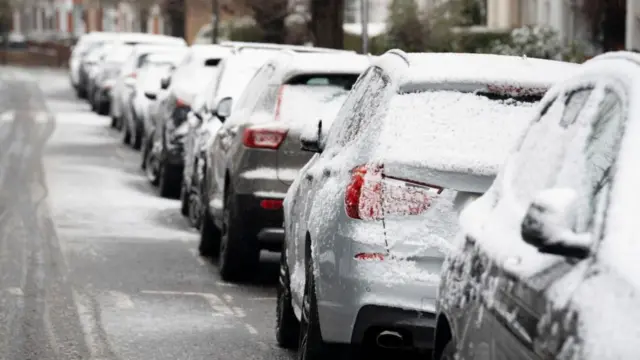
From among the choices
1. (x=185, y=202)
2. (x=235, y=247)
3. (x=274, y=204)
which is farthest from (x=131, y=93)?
(x=274, y=204)

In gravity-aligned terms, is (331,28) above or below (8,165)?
above

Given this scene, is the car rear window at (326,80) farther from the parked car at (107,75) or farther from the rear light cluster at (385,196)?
the parked car at (107,75)

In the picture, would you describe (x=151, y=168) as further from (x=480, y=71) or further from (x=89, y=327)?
(x=480, y=71)

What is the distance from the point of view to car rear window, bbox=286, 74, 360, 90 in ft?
39.6

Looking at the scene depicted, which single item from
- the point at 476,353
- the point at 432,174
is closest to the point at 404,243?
the point at 432,174

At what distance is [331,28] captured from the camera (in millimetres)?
28625

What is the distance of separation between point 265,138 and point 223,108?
2688 millimetres

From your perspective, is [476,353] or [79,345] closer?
[476,353]

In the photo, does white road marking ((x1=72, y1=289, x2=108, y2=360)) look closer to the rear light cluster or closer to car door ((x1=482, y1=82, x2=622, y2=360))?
the rear light cluster

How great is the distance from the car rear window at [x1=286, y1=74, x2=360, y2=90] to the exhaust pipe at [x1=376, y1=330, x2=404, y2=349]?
175 inches

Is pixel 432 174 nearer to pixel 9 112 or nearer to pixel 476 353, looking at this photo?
pixel 476 353

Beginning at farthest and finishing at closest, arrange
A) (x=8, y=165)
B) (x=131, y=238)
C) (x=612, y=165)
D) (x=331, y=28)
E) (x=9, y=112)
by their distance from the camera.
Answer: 1. (x=9, y=112)
2. (x=331, y=28)
3. (x=8, y=165)
4. (x=131, y=238)
5. (x=612, y=165)

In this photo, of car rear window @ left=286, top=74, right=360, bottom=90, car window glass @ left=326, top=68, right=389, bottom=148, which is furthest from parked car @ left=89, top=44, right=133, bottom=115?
car window glass @ left=326, top=68, right=389, bottom=148

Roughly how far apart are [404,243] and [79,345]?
2.86m
